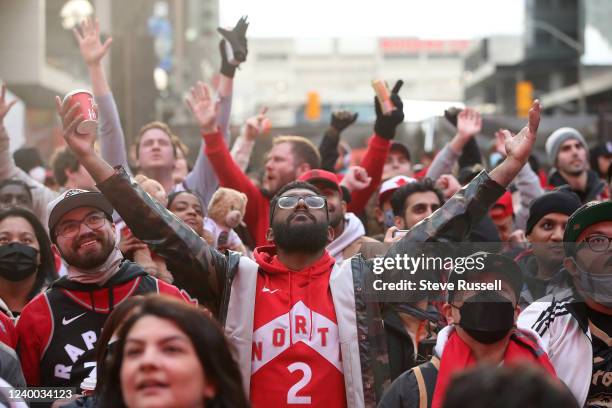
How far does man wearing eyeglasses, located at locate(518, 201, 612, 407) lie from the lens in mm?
4738

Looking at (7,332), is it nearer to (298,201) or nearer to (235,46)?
(298,201)

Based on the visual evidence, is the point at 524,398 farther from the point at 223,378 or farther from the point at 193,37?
the point at 193,37

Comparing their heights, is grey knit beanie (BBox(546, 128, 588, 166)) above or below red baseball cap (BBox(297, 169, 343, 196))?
above

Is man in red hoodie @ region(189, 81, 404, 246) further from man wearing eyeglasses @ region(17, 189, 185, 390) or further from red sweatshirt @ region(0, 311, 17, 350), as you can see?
red sweatshirt @ region(0, 311, 17, 350)

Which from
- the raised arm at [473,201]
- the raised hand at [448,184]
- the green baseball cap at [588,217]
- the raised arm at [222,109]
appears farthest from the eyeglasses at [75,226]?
the raised hand at [448,184]

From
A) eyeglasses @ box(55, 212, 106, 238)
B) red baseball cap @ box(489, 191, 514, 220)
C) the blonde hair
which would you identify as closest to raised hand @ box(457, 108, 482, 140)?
red baseball cap @ box(489, 191, 514, 220)

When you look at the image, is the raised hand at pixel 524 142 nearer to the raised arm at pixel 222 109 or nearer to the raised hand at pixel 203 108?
the raised hand at pixel 203 108

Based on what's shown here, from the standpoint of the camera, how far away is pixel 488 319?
4340 mm

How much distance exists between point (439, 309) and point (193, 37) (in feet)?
191

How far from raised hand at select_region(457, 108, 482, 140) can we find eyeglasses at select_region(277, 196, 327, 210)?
3670 mm

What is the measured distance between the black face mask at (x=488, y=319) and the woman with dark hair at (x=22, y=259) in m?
2.46

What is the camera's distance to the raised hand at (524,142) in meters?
5.02

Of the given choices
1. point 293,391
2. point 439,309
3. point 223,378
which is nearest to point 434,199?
point 439,309

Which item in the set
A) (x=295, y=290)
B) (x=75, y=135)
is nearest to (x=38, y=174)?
(x=75, y=135)
